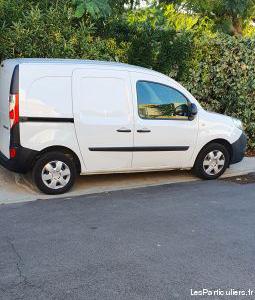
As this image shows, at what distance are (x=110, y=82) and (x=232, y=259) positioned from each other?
11.4ft

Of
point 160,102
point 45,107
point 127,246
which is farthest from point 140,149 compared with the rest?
point 127,246

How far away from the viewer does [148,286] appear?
4.15m

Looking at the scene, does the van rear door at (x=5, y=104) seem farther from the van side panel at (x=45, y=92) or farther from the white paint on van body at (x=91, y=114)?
the van side panel at (x=45, y=92)

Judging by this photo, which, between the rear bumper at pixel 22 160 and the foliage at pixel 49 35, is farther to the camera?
the foliage at pixel 49 35

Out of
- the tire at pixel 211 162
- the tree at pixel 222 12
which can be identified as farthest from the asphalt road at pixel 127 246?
the tree at pixel 222 12

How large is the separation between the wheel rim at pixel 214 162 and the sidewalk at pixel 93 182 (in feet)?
0.99

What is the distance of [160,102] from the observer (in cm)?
772

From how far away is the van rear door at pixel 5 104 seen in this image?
692 cm

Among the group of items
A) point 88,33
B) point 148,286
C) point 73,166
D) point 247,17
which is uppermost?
point 247,17

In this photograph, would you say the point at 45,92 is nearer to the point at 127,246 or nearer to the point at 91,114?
the point at 91,114

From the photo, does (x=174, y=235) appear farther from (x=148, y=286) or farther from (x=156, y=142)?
(x=156, y=142)

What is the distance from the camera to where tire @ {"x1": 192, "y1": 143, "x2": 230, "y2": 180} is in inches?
322

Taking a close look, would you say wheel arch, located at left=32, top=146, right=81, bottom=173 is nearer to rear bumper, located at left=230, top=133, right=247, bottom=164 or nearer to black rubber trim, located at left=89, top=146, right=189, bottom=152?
black rubber trim, located at left=89, top=146, right=189, bottom=152

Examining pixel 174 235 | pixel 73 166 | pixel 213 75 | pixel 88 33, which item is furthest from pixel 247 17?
pixel 174 235
